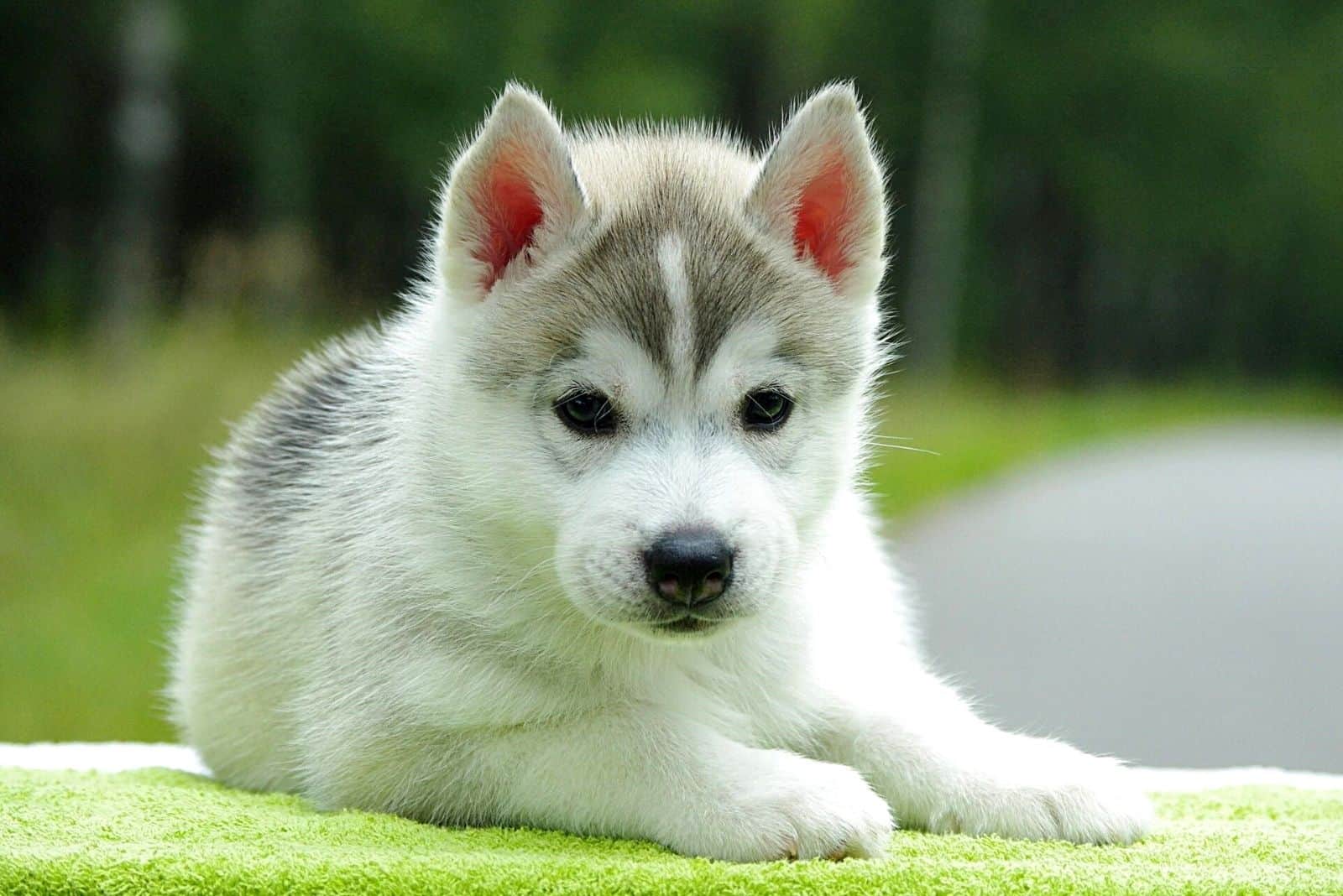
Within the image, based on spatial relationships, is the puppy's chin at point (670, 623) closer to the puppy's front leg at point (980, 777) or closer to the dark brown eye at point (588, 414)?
the dark brown eye at point (588, 414)

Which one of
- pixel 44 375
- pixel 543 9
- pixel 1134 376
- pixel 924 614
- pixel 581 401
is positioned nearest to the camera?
pixel 581 401

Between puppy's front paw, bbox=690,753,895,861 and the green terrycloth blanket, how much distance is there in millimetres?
85

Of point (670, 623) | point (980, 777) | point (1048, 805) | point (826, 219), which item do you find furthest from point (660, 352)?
point (1048, 805)

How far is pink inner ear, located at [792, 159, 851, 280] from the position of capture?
375cm

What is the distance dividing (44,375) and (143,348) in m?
0.96

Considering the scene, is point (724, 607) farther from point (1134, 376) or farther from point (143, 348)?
point (1134, 376)

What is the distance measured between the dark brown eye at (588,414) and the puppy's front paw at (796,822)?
0.85 m

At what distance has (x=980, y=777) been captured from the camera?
3605 millimetres

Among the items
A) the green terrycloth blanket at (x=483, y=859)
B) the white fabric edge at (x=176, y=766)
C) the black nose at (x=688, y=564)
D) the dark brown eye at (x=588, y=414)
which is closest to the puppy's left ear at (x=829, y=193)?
the dark brown eye at (x=588, y=414)

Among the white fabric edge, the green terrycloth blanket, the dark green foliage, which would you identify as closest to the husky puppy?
the green terrycloth blanket

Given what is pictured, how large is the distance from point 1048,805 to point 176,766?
2720 mm

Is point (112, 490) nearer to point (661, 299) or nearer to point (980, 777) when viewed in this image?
point (661, 299)

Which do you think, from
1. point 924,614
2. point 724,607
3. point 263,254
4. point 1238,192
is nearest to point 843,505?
point 724,607

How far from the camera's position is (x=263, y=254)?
12.1 m
